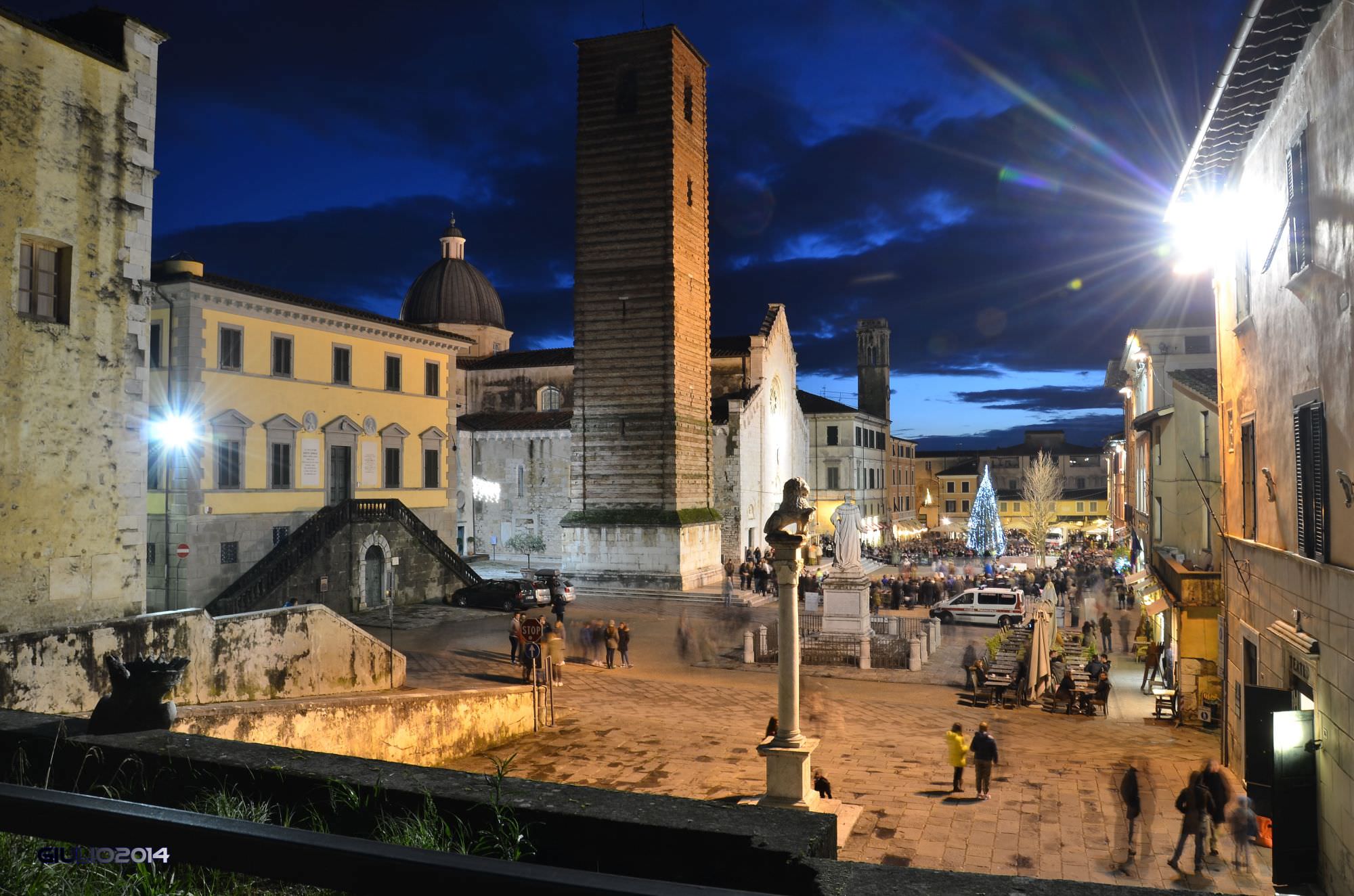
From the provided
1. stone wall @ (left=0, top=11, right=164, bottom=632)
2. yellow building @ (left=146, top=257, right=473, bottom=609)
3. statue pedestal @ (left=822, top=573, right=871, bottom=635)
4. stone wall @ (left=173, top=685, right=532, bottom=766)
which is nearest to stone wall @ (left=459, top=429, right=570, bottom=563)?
yellow building @ (left=146, top=257, right=473, bottom=609)

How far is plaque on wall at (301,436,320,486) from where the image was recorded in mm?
31531

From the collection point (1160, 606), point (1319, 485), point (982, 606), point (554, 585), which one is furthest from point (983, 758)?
point (554, 585)

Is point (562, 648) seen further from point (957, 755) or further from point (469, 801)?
point (469, 801)

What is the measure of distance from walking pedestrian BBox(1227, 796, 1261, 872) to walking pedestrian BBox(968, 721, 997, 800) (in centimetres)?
284

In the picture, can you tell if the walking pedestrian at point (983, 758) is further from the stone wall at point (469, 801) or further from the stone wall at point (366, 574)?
the stone wall at point (366, 574)

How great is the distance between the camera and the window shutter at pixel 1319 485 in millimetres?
9344

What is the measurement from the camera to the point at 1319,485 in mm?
9562

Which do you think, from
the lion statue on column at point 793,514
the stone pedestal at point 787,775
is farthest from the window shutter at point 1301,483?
the stone pedestal at point 787,775

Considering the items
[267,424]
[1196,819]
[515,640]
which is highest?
[267,424]

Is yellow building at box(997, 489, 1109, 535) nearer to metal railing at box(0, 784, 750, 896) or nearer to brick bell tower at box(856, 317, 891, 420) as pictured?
brick bell tower at box(856, 317, 891, 420)

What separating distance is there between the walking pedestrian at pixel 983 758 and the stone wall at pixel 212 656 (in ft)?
34.0

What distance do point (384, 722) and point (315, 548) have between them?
17301mm

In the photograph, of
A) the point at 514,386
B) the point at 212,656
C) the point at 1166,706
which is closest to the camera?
the point at 212,656

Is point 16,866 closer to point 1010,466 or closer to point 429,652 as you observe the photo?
point 429,652
